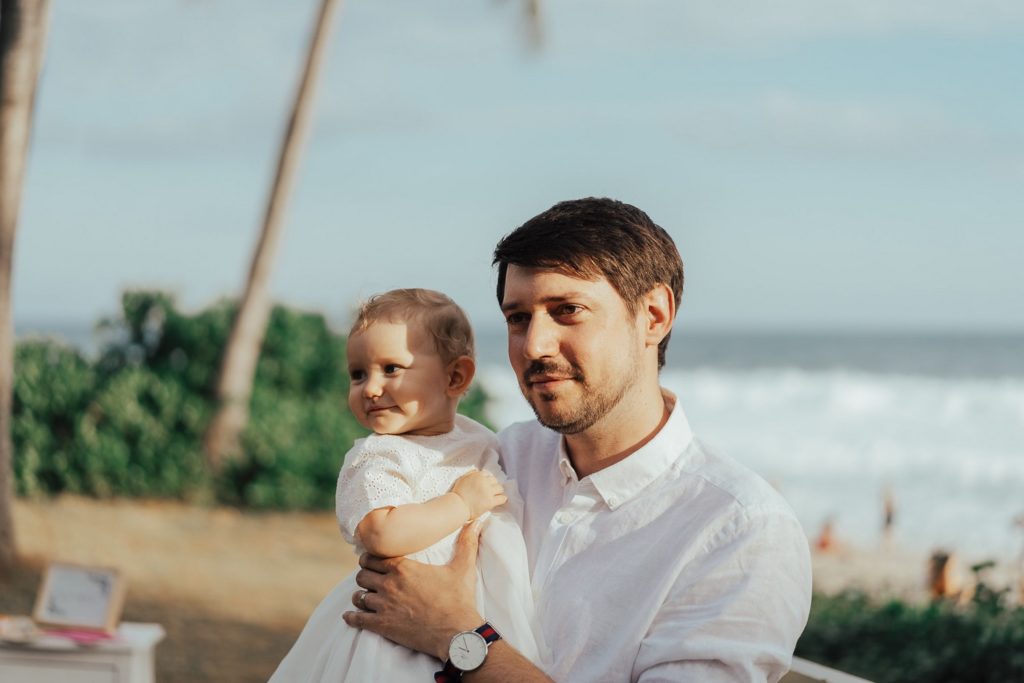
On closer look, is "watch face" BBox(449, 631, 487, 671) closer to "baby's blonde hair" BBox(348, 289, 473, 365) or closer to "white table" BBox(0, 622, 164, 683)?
"baby's blonde hair" BBox(348, 289, 473, 365)

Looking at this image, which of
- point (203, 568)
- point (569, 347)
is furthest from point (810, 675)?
point (203, 568)

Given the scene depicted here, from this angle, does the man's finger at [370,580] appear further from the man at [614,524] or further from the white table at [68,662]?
the white table at [68,662]

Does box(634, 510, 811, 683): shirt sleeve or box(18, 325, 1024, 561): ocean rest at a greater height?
box(634, 510, 811, 683): shirt sleeve

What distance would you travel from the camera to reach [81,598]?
13.8 feet

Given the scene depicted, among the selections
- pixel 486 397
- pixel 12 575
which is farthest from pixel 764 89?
pixel 12 575

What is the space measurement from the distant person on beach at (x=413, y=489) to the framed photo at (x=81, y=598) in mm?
1944

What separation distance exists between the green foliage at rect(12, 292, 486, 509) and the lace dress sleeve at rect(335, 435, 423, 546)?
23.2ft

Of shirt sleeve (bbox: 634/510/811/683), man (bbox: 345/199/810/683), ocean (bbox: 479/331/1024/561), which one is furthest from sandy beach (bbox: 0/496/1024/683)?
shirt sleeve (bbox: 634/510/811/683)

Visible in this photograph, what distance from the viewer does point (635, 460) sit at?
2324 mm

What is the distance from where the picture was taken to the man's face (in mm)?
2307

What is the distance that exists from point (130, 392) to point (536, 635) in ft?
25.3

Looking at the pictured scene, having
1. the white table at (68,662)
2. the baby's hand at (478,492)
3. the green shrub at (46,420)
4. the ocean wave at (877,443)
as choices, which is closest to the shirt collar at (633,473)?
the baby's hand at (478,492)

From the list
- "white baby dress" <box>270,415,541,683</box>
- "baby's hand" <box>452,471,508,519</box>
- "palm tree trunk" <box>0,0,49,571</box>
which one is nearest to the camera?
"white baby dress" <box>270,415,541,683</box>

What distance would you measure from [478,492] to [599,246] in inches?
21.7
